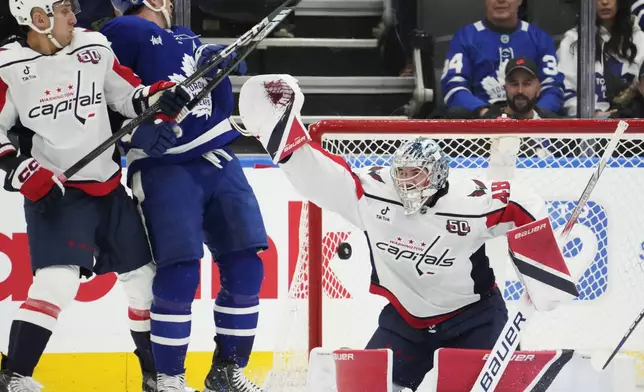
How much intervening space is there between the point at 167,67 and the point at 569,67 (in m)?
1.68

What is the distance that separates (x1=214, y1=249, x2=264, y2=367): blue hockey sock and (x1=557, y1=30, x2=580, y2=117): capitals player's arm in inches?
59.8

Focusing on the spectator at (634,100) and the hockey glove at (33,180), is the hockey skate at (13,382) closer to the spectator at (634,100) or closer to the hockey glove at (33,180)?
the hockey glove at (33,180)

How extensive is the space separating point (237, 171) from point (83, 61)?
522 millimetres

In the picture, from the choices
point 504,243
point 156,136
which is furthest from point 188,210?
point 504,243

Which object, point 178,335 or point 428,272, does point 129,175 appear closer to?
point 178,335

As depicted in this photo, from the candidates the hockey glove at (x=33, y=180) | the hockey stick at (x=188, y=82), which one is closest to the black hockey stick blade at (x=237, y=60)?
the hockey stick at (x=188, y=82)

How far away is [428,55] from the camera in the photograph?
438cm

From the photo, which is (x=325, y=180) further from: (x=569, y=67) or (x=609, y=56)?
(x=609, y=56)

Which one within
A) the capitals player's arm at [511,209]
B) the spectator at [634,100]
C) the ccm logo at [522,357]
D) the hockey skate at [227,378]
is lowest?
the hockey skate at [227,378]

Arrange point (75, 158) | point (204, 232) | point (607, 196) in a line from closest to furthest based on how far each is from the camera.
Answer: point (75, 158) → point (204, 232) → point (607, 196)

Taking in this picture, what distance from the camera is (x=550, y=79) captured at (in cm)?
427

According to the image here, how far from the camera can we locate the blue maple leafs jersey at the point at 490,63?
4.25m

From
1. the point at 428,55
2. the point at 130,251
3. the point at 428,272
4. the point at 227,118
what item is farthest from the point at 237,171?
the point at 428,55

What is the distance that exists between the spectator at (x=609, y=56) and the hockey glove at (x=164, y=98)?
1.72m
